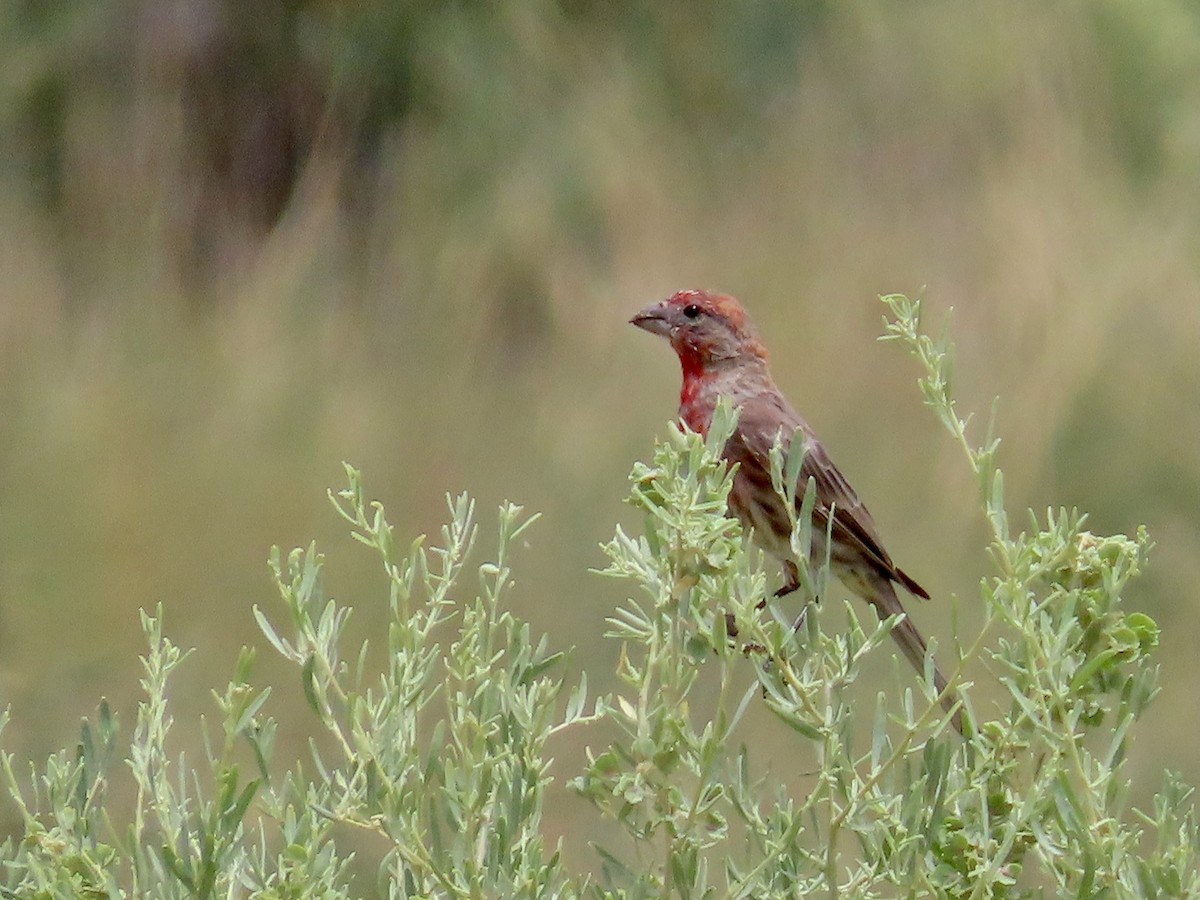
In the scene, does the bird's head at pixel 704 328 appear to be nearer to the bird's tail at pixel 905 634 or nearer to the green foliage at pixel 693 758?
the bird's tail at pixel 905 634

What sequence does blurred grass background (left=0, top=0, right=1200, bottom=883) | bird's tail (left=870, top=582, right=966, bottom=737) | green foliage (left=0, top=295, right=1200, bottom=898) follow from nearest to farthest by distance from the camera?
green foliage (left=0, top=295, right=1200, bottom=898), bird's tail (left=870, top=582, right=966, bottom=737), blurred grass background (left=0, top=0, right=1200, bottom=883)

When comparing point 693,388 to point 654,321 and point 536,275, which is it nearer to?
point 654,321

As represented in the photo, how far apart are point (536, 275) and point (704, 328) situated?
15.2 ft

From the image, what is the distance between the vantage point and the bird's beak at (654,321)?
3924 mm

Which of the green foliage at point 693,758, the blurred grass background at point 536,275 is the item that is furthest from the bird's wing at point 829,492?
the green foliage at point 693,758

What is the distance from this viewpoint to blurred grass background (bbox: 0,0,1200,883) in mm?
5469

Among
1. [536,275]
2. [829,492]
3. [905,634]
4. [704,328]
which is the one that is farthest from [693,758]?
[536,275]

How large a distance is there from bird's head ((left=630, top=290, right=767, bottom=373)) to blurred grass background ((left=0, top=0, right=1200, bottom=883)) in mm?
1380

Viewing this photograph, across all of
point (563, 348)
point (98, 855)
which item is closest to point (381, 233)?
point (563, 348)

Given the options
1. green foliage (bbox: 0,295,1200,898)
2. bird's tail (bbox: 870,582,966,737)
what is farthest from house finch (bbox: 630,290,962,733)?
green foliage (bbox: 0,295,1200,898)

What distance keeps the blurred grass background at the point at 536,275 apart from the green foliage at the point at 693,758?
3069 millimetres

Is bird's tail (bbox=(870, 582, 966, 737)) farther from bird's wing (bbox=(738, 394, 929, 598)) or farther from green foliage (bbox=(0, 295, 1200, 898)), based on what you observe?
green foliage (bbox=(0, 295, 1200, 898))

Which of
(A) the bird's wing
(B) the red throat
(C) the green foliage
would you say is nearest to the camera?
(C) the green foliage

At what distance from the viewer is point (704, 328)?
391 centimetres
